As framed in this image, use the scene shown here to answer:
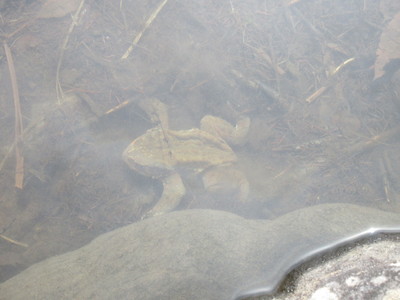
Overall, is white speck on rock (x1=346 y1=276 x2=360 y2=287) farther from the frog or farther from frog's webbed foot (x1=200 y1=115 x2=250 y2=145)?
frog's webbed foot (x1=200 y1=115 x2=250 y2=145)

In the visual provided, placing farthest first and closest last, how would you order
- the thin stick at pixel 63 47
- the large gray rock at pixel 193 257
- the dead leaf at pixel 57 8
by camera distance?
the dead leaf at pixel 57 8 < the thin stick at pixel 63 47 < the large gray rock at pixel 193 257

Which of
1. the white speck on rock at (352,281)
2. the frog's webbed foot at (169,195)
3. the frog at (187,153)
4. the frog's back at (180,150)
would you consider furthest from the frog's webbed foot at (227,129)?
the white speck on rock at (352,281)

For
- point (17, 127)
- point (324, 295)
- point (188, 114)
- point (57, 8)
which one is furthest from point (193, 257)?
point (57, 8)

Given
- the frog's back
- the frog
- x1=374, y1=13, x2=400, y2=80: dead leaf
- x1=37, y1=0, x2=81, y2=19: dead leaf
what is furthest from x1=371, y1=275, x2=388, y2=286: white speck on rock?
x1=37, y1=0, x2=81, y2=19: dead leaf

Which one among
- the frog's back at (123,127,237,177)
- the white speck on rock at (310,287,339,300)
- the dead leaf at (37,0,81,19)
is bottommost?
the frog's back at (123,127,237,177)

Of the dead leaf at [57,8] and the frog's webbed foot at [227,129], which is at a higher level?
the dead leaf at [57,8]

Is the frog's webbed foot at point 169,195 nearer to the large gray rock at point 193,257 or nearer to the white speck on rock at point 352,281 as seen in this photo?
the large gray rock at point 193,257

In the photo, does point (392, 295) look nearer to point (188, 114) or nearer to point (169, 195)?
point (169, 195)
